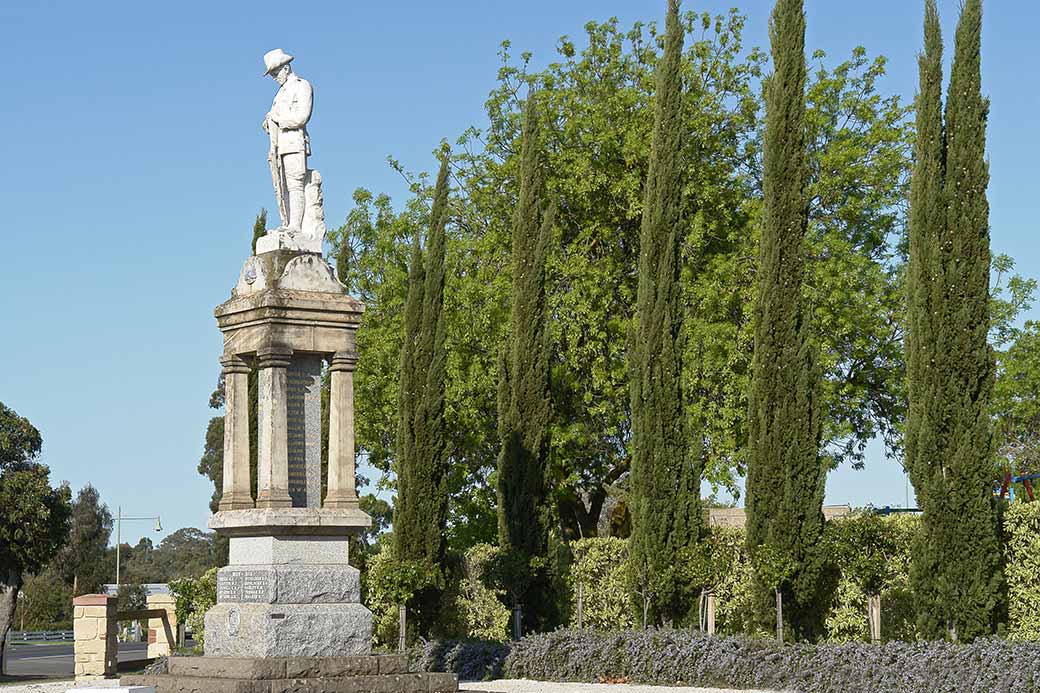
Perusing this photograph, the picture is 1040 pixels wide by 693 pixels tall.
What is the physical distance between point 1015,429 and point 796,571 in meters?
21.3

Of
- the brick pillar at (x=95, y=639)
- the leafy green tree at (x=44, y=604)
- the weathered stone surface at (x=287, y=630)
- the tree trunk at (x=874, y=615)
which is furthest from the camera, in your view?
the leafy green tree at (x=44, y=604)

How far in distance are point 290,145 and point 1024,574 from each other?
475 inches

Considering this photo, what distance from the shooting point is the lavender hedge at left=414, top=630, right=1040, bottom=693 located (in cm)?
1738

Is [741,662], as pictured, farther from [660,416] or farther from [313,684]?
[313,684]

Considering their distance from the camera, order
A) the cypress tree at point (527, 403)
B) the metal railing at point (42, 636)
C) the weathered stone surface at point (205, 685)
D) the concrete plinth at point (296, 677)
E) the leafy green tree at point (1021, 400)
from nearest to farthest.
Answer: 1. the weathered stone surface at point (205, 685)
2. the concrete plinth at point (296, 677)
3. the cypress tree at point (527, 403)
4. the leafy green tree at point (1021, 400)
5. the metal railing at point (42, 636)

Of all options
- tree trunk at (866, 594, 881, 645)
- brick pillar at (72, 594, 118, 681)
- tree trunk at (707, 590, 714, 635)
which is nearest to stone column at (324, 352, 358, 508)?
brick pillar at (72, 594, 118, 681)

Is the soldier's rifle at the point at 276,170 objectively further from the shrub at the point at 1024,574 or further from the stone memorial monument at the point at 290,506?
the shrub at the point at 1024,574

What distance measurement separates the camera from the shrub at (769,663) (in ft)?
56.9

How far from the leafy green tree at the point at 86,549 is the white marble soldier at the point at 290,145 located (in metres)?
55.1

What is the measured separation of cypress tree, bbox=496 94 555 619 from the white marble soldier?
30.2ft

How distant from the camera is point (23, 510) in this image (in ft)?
107

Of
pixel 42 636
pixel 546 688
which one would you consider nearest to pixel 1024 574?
pixel 546 688

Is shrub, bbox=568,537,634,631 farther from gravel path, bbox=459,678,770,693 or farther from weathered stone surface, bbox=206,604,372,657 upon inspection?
weathered stone surface, bbox=206,604,372,657

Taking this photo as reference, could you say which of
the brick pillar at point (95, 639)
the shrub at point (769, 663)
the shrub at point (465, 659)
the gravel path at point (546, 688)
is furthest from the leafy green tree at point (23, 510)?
the shrub at point (769, 663)
